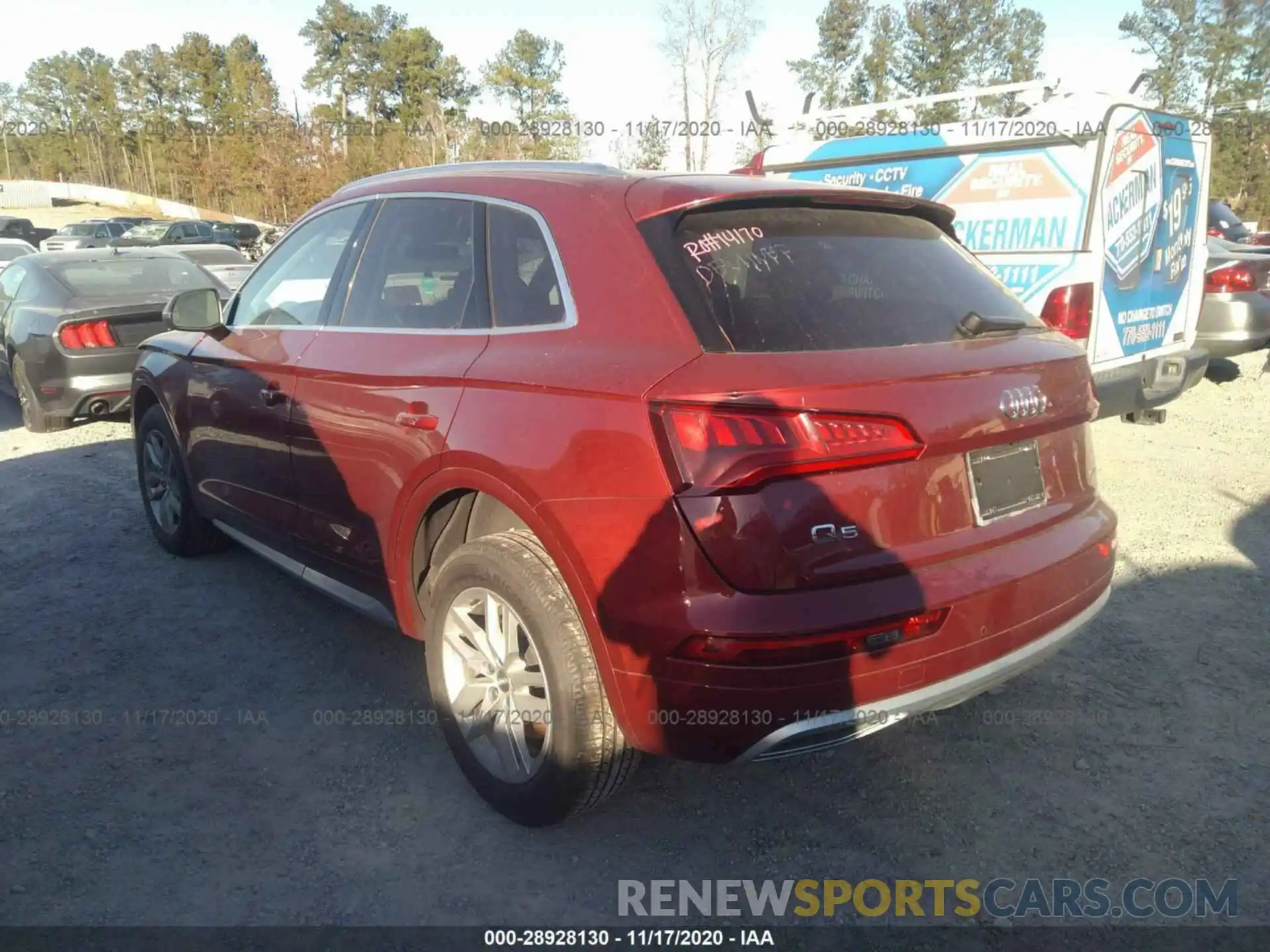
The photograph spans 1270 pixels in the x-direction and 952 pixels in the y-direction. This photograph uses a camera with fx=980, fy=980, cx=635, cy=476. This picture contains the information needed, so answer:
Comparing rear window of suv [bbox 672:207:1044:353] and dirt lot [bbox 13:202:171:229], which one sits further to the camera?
dirt lot [bbox 13:202:171:229]

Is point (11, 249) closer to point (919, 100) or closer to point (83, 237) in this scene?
point (919, 100)

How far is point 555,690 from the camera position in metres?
2.57

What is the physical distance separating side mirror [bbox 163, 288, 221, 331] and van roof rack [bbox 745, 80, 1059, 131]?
16.5 ft

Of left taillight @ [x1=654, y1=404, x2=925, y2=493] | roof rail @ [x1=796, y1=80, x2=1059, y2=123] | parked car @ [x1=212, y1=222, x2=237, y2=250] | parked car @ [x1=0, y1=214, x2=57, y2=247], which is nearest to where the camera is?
left taillight @ [x1=654, y1=404, x2=925, y2=493]

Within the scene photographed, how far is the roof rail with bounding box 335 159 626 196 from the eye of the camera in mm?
2977

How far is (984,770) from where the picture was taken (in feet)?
10.3

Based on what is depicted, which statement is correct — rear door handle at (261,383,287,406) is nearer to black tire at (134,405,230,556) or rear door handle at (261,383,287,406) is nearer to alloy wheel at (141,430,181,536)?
black tire at (134,405,230,556)

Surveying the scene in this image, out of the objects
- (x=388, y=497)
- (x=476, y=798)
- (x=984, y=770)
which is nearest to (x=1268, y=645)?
(x=984, y=770)

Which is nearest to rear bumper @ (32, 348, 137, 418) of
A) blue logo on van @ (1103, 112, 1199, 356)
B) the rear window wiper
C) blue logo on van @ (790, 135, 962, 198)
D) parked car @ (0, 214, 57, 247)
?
blue logo on van @ (790, 135, 962, 198)

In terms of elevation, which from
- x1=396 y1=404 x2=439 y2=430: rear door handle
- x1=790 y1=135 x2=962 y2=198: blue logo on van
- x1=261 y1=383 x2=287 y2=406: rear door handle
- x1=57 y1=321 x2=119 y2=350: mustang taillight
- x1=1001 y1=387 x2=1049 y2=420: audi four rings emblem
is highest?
x1=790 y1=135 x2=962 y2=198: blue logo on van

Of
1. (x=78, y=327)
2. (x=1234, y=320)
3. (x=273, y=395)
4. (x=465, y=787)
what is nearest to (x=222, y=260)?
(x=78, y=327)

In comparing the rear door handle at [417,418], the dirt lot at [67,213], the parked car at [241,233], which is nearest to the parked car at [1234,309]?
the rear door handle at [417,418]

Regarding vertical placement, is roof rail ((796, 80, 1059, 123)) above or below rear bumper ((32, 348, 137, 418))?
above

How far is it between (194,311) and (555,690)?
283cm
